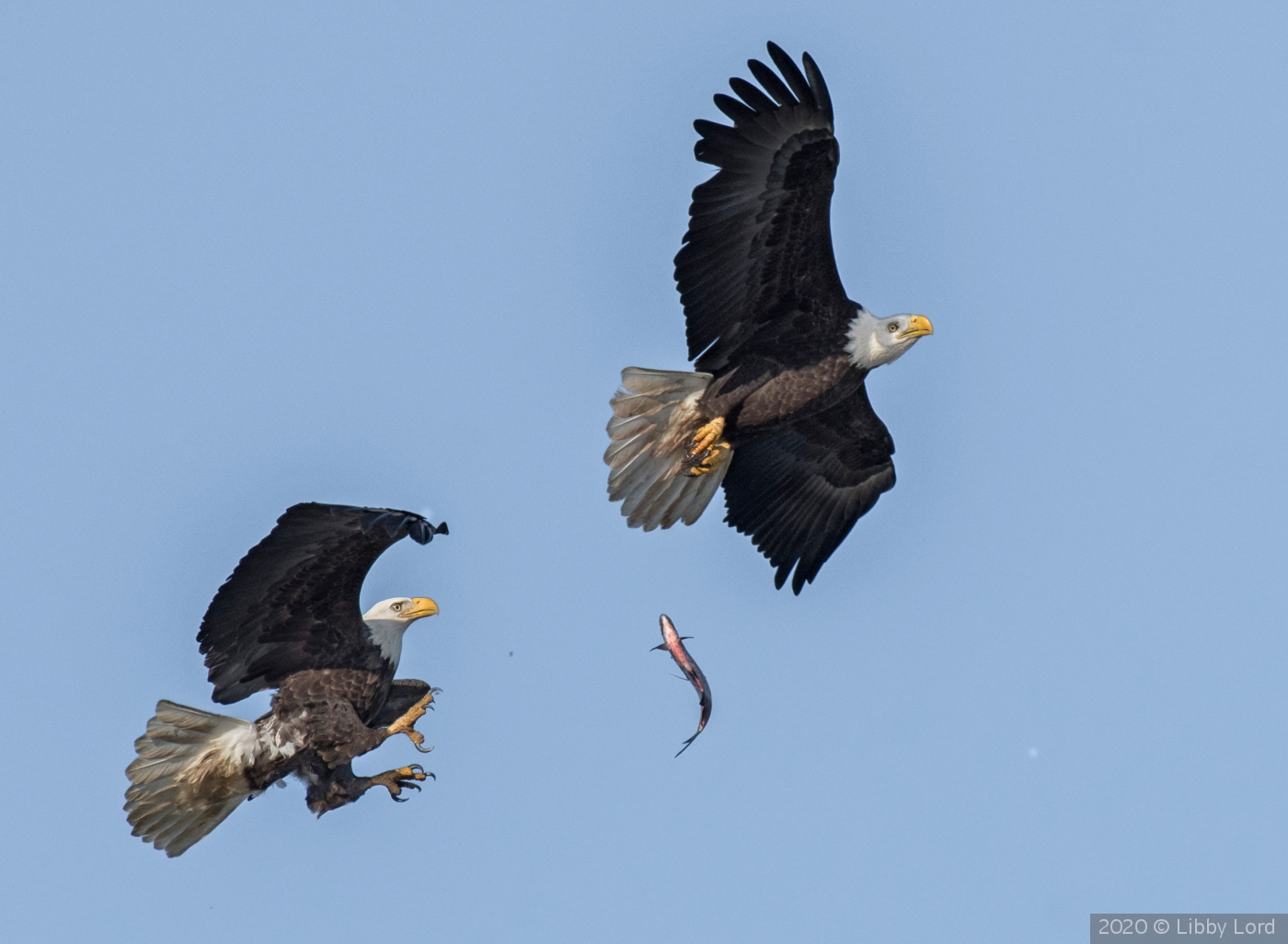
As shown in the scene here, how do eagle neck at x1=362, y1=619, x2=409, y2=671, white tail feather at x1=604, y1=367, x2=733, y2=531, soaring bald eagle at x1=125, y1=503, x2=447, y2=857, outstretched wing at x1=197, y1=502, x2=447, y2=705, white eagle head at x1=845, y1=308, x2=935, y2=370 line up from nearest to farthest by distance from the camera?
1. outstretched wing at x1=197, y1=502, x2=447, y2=705
2. soaring bald eagle at x1=125, y1=503, x2=447, y2=857
3. eagle neck at x1=362, y1=619, x2=409, y2=671
4. white eagle head at x1=845, y1=308, x2=935, y2=370
5. white tail feather at x1=604, y1=367, x2=733, y2=531

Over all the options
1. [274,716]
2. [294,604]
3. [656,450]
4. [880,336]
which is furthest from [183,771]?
[880,336]

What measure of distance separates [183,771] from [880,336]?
14.2 feet

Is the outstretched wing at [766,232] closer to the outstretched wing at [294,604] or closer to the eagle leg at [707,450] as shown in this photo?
the eagle leg at [707,450]

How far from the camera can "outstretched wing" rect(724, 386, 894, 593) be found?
39.9 feet

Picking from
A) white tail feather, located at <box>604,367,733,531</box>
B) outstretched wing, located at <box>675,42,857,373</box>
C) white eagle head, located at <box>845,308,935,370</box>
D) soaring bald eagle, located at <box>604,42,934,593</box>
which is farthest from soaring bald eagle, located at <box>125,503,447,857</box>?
white eagle head, located at <box>845,308,935,370</box>

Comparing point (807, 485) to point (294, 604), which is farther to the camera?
point (807, 485)

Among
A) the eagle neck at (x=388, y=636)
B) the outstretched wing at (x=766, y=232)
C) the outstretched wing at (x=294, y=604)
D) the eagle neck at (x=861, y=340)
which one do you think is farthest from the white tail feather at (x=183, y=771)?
the eagle neck at (x=861, y=340)

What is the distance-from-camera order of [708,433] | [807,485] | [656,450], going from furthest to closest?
[807,485]
[656,450]
[708,433]

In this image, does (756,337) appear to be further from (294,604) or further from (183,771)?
(183,771)

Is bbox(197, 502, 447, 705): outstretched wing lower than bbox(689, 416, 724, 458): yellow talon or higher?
lower

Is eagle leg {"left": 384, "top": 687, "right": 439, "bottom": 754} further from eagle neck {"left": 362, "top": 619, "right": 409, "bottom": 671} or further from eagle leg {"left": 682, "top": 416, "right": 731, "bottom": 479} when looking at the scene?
eagle leg {"left": 682, "top": 416, "right": 731, "bottom": 479}

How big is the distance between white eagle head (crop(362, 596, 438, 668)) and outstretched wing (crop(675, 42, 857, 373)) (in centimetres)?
203

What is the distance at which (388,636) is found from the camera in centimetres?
1064

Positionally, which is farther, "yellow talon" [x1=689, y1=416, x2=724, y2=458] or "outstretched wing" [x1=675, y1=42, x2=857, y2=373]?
"yellow talon" [x1=689, y1=416, x2=724, y2=458]
